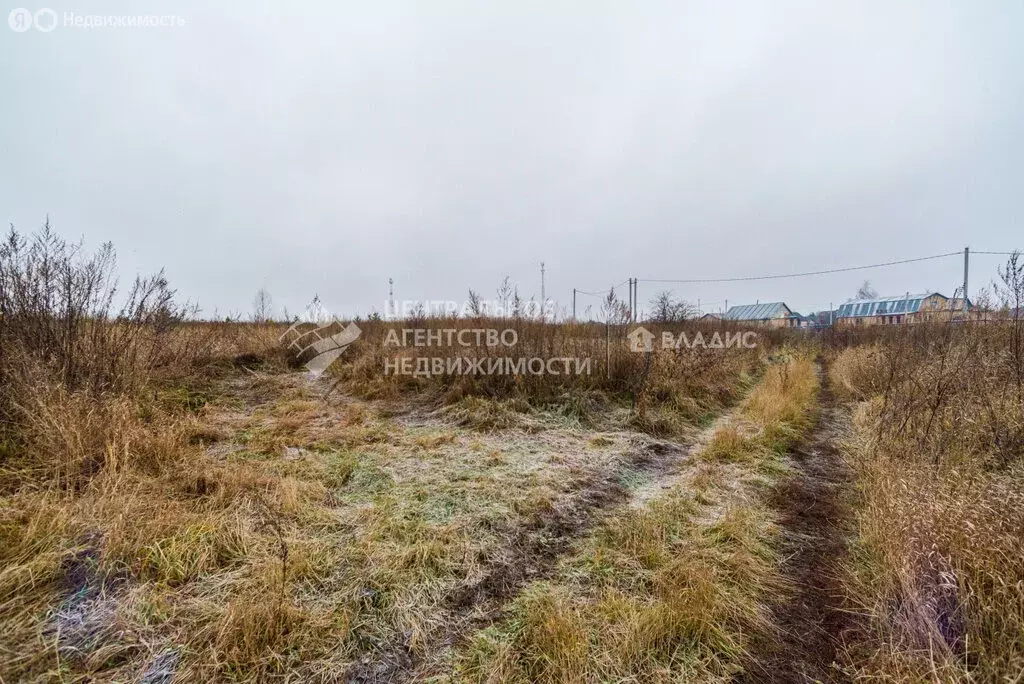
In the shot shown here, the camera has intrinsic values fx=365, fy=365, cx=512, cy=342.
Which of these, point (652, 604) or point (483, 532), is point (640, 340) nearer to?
point (483, 532)

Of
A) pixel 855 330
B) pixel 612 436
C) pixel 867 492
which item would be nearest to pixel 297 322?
pixel 612 436

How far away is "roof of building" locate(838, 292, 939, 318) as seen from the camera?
2795 cm

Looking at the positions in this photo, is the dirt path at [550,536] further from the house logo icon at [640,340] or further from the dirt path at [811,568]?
the house logo icon at [640,340]

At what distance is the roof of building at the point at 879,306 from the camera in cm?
2795

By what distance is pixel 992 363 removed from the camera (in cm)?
408

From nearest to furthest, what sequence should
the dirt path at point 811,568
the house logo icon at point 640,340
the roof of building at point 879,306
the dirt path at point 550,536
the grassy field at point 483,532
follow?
the grassy field at point 483,532 → the dirt path at point 811,568 → the dirt path at point 550,536 → the house logo icon at point 640,340 → the roof of building at point 879,306

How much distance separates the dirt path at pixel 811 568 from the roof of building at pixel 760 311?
41.7 meters

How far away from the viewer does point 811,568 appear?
2402mm

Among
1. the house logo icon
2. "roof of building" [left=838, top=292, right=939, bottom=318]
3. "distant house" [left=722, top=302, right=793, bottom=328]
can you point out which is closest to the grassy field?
the house logo icon

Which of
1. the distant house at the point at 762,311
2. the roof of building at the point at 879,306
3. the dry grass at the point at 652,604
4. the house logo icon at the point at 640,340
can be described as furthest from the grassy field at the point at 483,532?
the distant house at the point at 762,311

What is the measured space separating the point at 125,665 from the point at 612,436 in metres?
4.60

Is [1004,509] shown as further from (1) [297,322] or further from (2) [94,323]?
(1) [297,322]

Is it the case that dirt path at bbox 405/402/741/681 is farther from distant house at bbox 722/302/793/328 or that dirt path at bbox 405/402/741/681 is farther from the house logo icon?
distant house at bbox 722/302/793/328

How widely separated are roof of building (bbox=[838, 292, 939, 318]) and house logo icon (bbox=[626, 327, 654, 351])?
32.2 metres
